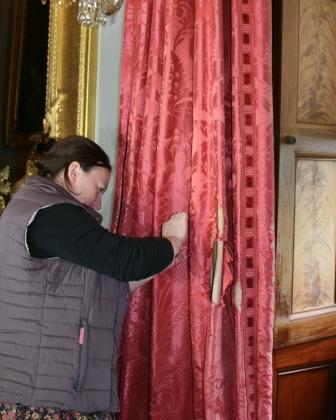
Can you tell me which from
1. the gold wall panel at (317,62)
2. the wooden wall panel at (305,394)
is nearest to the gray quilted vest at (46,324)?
the wooden wall panel at (305,394)

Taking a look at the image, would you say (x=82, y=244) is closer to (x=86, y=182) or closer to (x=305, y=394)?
(x=86, y=182)

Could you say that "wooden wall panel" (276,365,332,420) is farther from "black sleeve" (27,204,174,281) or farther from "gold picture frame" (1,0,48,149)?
"gold picture frame" (1,0,48,149)

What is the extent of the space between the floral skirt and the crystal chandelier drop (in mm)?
1024

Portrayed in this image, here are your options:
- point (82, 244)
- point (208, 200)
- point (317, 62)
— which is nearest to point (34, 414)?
point (82, 244)

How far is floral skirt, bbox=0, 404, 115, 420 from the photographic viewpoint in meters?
1.13

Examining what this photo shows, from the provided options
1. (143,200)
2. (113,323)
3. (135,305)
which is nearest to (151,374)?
(135,305)

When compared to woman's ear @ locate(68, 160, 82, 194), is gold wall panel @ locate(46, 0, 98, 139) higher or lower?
higher

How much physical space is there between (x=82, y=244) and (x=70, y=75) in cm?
89

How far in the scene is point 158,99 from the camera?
1.47 meters

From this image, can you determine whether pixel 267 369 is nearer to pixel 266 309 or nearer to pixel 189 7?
pixel 266 309

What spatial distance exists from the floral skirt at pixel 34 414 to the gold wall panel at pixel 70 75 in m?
0.91

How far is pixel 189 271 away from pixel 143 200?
0.26 meters

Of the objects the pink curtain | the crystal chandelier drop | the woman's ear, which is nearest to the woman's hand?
the pink curtain

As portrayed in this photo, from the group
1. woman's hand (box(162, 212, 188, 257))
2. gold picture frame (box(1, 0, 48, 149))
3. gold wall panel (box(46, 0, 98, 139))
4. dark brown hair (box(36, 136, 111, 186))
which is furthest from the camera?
gold picture frame (box(1, 0, 48, 149))
